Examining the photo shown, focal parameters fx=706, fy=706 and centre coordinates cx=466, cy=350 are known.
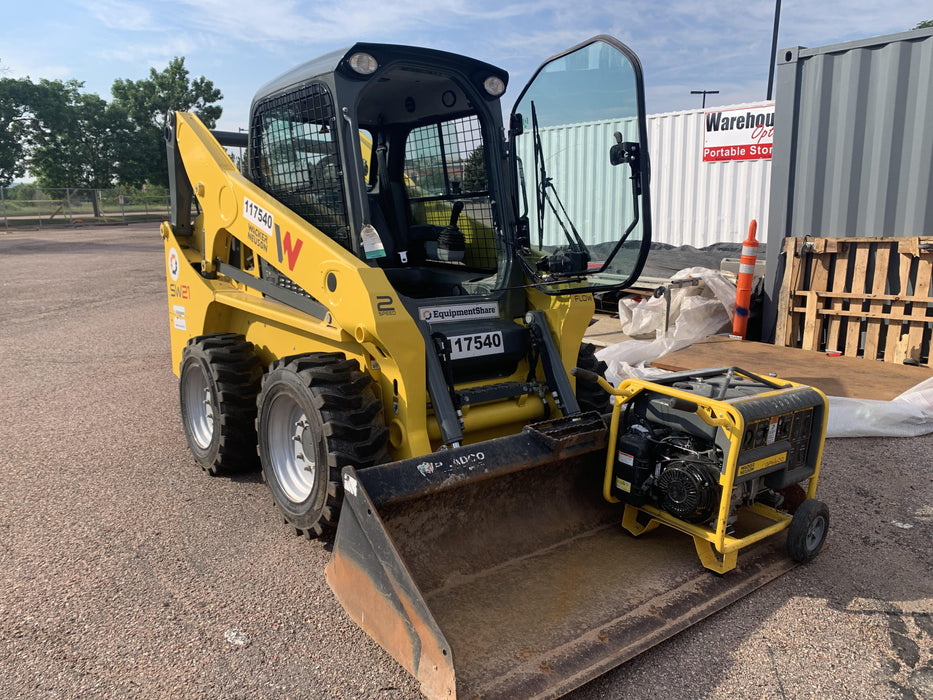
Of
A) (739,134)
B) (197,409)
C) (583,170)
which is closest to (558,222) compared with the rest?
(583,170)

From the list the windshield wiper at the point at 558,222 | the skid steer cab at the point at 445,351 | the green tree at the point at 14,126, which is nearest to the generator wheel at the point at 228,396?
the skid steer cab at the point at 445,351

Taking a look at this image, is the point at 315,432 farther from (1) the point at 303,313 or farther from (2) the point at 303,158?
(2) the point at 303,158

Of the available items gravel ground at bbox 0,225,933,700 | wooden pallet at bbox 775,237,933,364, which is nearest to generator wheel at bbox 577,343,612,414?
gravel ground at bbox 0,225,933,700

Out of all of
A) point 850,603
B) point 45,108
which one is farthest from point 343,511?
point 45,108

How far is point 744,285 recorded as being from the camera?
764cm

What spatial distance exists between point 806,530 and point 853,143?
536 cm

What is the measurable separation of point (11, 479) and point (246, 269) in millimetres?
2069

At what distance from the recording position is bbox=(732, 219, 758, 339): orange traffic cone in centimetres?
755

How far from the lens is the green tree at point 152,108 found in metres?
40.1

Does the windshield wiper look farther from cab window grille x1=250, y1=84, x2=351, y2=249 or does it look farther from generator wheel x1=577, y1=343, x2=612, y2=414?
cab window grille x1=250, y1=84, x2=351, y2=249

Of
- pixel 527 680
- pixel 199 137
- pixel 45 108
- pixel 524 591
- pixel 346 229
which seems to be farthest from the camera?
pixel 45 108

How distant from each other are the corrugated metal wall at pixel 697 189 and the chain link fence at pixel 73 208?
2852 cm

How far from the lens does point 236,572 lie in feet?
11.5

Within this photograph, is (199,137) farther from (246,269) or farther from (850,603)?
(850,603)
